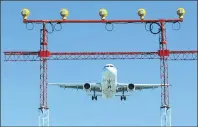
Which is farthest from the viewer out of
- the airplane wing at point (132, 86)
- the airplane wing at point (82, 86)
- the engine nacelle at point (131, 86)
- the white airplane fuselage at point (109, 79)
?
the airplane wing at point (82, 86)

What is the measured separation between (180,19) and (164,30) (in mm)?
1998

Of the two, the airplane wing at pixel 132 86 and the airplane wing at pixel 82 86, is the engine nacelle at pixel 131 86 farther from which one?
the airplane wing at pixel 82 86

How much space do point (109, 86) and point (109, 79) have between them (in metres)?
1.04

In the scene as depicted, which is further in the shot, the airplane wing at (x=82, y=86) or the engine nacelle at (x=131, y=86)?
the airplane wing at (x=82, y=86)

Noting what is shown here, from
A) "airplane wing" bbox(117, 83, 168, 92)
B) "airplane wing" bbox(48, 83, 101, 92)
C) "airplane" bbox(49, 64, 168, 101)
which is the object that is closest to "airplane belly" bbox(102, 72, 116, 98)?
Result: "airplane" bbox(49, 64, 168, 101)

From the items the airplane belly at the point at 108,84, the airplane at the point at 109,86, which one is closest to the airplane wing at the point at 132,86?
the airplane at the point at 109,86

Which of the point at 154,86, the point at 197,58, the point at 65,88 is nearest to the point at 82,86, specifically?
the point at 65,88

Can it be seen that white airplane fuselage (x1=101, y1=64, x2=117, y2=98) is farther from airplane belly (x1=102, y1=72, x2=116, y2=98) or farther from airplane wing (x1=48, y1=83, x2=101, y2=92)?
airplane wing (x1=48, y1=83, x2=101, y2=92)

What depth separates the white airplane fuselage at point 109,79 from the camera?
73875mm

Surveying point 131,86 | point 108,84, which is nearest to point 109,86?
point 108,84

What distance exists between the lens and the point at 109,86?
74812mm

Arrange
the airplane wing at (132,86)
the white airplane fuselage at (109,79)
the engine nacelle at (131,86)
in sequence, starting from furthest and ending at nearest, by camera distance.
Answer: the airplane wing at (132,86) < the engine nacelle at (131,86) < the white airplane fuselage at (109,79)

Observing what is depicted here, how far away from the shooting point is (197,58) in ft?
227

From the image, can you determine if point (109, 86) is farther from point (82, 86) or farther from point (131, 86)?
point (82, 86)
